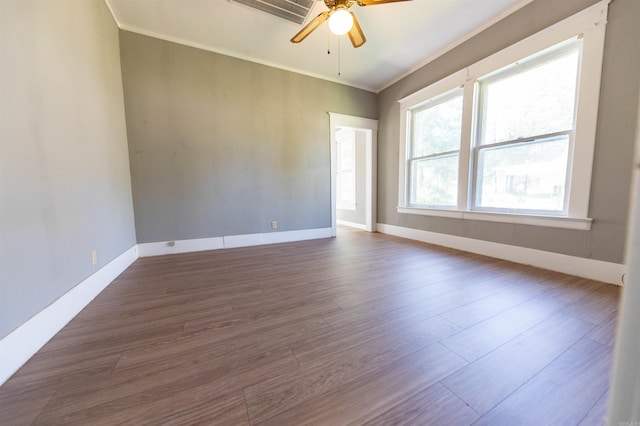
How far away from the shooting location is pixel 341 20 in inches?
76.7

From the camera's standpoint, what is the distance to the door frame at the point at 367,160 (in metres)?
4.05

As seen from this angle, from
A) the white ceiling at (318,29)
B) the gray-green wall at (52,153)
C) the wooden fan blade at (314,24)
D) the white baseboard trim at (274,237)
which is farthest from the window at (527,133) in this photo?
the gray-green wall at (52,153)

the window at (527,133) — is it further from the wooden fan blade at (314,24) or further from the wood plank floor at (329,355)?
the wooden fan blade at (314,24)

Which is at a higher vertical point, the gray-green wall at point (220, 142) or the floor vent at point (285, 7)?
the floor vent at point (285, 7)

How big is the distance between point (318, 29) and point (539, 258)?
3.52 meters

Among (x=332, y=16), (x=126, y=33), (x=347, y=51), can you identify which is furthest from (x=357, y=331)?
(x=126, y=33)

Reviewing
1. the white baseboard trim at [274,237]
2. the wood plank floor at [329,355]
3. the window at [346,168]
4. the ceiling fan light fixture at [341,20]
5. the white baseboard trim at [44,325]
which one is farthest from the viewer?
the window at [346,168]

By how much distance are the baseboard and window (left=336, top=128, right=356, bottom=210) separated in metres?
1.63

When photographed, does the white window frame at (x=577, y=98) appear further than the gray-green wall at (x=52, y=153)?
Yes

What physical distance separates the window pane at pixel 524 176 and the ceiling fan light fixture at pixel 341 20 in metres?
2.16

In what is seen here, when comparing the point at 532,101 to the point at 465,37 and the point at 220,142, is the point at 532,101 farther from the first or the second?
the point at 220,142

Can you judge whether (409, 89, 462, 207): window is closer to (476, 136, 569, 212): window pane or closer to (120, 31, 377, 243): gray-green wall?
(476, 136, 569, 212): window pane

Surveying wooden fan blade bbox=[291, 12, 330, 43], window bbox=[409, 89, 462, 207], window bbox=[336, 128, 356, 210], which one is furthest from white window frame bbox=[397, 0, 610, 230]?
window bbox=[336, 128, 356, 210]

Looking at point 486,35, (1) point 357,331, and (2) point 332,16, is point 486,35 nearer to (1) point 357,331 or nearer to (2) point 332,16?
(2) point 332,16
